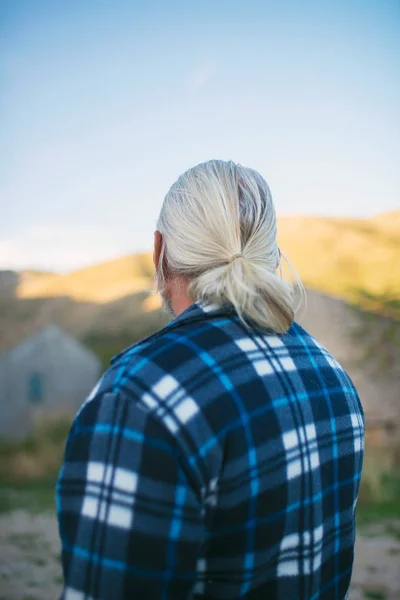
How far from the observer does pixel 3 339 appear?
622cm

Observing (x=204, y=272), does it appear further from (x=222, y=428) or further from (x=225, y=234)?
(x=222, y=428)

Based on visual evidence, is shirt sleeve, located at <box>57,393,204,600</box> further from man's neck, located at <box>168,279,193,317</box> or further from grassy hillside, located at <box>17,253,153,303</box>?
grassy hillside, located at <box>17,253,153,303</box>

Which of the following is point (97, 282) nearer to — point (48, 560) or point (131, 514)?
point (48, 560)

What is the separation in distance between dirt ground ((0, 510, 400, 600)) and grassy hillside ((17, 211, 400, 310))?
260 cm

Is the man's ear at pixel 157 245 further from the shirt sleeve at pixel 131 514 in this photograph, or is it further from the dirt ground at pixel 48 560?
Result: the dirt ground at pixel 48 560

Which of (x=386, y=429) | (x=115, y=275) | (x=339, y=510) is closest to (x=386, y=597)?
(x=386, y=429)

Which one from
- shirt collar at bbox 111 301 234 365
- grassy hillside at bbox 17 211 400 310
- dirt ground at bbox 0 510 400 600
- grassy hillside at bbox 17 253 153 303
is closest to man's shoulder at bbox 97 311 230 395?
shirt collar at bbox 111 301 234 365

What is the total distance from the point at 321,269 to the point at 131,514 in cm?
633

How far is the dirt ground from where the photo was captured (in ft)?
13.1

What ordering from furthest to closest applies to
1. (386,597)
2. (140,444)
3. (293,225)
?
(293,225) → (386,597) → (140,444)

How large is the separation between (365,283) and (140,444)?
6383mm

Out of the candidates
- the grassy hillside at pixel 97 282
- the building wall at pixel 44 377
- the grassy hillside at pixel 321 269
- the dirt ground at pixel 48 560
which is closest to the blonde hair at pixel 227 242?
the dirt ground at pixel 48 560

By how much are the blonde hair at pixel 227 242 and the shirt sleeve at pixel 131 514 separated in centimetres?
26

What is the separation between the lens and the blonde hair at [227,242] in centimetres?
84
